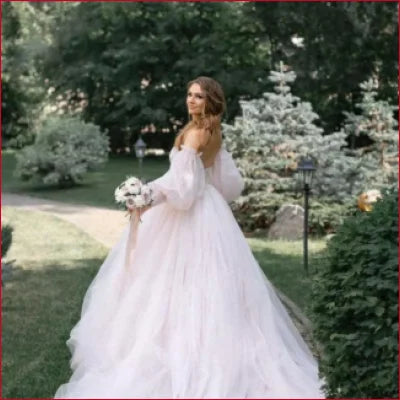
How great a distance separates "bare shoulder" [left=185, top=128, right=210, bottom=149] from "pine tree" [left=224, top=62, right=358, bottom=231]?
21.4 ft

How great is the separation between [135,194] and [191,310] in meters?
0.88

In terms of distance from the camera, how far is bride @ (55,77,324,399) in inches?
165

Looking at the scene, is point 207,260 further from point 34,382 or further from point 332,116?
point 332,116

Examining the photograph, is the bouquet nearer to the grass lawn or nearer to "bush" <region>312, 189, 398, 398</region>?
the grass lawn

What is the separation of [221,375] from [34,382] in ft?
4.71

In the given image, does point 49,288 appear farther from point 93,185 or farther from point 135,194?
point 93,185

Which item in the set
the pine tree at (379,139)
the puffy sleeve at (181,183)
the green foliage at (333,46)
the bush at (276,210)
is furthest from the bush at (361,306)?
the green foliage at (333,46)

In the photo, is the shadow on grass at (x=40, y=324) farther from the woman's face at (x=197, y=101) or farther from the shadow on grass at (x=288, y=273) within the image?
the shadow on grass at (x=288, y=273)

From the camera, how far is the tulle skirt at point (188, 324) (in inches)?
164

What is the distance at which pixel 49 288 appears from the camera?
7824 mm

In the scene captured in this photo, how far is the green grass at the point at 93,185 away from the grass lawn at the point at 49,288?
3.05m

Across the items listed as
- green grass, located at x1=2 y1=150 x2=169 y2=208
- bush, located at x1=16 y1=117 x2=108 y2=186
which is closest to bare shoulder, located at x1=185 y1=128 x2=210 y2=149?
green grass, located at x1=2 y1=150 x2=169 y2=208

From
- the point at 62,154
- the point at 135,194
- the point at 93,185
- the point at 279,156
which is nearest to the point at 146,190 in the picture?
the point at 135,194

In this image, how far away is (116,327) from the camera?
4664mm
